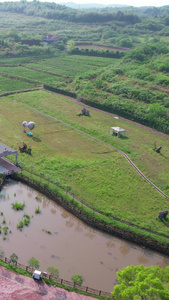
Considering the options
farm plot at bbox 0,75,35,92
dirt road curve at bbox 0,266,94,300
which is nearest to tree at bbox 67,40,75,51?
farm plot at bbox 0,75,35,92

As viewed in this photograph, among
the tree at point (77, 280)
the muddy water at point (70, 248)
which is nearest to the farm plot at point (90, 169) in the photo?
the muddy water at point (70, 248)

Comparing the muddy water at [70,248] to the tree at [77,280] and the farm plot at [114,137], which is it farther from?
the farm plot at [114,137]

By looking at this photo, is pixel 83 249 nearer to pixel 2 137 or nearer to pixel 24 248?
pixel 24 248

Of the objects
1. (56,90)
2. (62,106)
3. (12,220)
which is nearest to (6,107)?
(62,106)

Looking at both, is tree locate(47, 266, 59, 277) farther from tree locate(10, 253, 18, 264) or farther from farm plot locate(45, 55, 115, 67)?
farm plot locate(45, 55, 115, 67)

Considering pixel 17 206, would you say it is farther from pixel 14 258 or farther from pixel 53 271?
pixel 53 271

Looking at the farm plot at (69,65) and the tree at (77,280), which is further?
the farm plot at (69,65)

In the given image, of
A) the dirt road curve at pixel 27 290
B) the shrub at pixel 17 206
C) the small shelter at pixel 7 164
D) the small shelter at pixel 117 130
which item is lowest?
the dirt road curve at pixel 27 290
